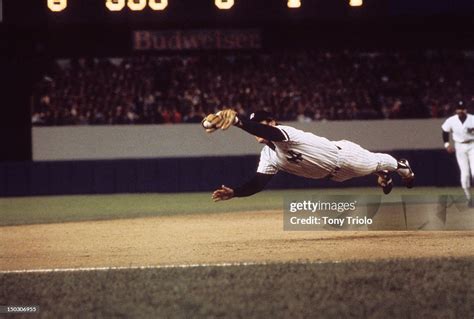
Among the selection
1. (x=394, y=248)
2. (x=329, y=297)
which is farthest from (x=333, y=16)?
(x=329, y=297)

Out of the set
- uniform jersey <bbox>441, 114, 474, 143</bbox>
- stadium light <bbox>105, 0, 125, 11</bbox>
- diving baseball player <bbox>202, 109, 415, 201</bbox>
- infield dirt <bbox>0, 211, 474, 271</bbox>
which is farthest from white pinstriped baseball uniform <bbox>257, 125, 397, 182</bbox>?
uniform jersey <bbox>441, 114, 474, 143</bbox>

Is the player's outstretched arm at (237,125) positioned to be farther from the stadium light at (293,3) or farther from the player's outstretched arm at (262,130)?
the stadium light at (293,3)

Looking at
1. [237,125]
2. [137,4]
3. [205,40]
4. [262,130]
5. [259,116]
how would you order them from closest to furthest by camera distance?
[237,125]
[262,130]
[259,116]
[137,4]
[205,40]

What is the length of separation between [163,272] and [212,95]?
34.3ft

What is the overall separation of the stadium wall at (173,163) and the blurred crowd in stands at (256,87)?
9.6 inches

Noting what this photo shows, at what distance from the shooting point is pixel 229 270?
7352 millimetres

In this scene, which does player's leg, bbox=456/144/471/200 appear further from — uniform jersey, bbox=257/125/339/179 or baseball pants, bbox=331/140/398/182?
uniform jersey, bbox=257/125/339/179

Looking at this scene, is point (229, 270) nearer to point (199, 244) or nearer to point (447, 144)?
point (199, 244)

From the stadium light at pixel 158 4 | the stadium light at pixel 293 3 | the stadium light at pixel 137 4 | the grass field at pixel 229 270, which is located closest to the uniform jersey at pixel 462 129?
the grass field at pixel 229 270

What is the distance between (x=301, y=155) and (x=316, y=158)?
0.26 metres

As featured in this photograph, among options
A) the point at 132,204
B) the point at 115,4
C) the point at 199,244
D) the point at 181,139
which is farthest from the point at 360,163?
the point at 181,139

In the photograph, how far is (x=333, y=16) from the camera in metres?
A: 11.6

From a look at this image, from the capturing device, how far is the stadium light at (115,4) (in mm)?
10883

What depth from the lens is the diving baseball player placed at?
27.2ft
